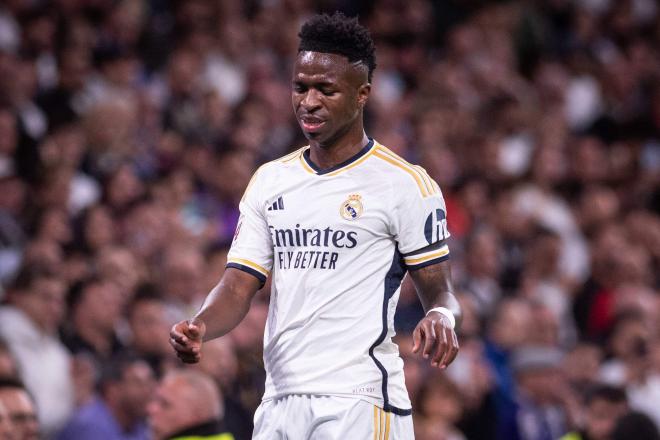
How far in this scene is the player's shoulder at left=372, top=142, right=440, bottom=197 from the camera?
410cm

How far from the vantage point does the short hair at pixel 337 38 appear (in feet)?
13.3

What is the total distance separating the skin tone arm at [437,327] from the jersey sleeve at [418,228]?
0.05 metres

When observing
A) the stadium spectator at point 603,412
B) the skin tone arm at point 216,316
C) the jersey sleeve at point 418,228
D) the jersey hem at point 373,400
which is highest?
the jersey sleeve at point 418,228

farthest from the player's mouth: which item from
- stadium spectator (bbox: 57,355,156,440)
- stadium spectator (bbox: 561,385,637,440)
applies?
stadium spectator (bbox: 561,385,637,440)

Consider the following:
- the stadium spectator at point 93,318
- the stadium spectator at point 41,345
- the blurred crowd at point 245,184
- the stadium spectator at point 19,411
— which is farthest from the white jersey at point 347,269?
the stadium spectator at point 93,318

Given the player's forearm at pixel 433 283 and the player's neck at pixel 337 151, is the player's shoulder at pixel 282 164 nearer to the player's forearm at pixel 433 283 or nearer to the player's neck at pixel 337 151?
the player's neck at pixel 337 151

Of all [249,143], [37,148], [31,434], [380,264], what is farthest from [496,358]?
[380,264]

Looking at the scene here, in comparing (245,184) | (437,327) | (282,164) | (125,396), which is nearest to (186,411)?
(125,396)

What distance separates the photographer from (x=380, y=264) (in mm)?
4070

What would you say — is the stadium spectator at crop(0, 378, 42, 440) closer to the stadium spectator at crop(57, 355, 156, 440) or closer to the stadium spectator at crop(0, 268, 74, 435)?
the stadium spectator at crop(57, 355, 156, 440)

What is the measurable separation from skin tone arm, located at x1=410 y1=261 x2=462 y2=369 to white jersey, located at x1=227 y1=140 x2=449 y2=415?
0.07 m

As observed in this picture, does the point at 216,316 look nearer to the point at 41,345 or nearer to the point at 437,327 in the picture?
the point at 437,327

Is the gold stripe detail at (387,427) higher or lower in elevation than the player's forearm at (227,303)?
lower

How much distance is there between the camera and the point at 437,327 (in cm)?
369
